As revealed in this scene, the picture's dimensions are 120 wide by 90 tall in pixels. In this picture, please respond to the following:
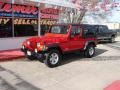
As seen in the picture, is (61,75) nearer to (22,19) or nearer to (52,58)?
(52,58)

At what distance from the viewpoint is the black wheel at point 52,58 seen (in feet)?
31.0

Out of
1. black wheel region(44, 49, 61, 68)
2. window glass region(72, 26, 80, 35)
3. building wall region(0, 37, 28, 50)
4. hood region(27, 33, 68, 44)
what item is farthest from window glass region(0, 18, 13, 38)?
black wheel region(44, 49, 61, 68)

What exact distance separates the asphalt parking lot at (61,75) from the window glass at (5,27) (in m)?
2.78

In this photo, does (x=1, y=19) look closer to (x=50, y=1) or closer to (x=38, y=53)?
(x=50, y=1)

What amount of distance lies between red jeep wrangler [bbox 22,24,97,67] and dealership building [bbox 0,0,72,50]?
10.2 feet

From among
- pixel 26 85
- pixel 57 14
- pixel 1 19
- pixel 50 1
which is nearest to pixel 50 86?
pixel 26 85

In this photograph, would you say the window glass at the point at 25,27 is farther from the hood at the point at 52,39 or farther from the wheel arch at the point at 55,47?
the wheel arch at the point at 55,47

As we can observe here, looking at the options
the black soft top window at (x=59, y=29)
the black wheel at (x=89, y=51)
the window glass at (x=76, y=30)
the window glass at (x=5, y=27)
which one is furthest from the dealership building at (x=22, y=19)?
the black wheel at (x=89, y=51)

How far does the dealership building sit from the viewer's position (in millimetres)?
13156

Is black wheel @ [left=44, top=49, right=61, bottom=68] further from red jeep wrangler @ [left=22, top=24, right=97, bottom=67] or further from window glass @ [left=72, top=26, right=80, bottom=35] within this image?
window glass @ [left=72, top=26, right=80, bottom=35]

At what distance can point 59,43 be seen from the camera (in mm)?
9914

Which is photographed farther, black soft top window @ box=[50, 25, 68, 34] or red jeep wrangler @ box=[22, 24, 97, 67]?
black soft top window @ box=[50, 25, 68, 34]

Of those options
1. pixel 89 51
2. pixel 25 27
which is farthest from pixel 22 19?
pixel 89 51

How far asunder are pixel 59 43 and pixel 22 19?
5.03m
